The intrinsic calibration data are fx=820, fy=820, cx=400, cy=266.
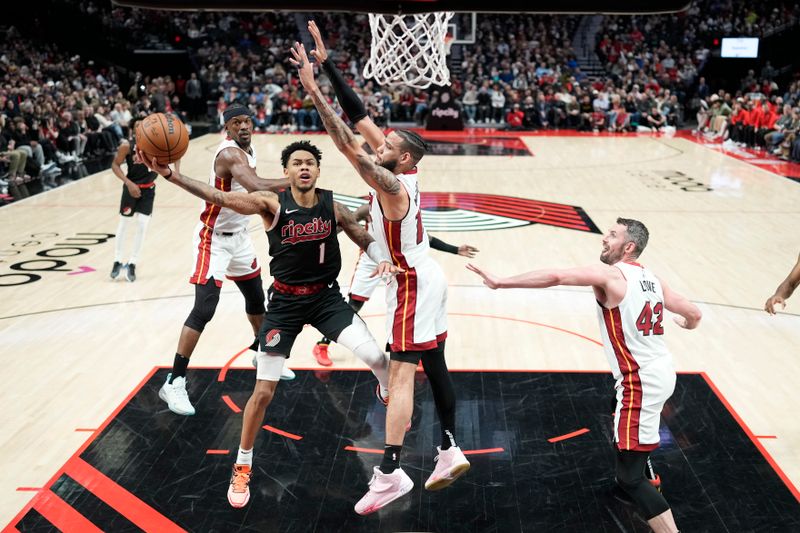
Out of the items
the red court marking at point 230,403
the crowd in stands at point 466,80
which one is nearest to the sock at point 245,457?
the red court marking at point 230,403

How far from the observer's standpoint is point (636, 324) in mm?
3666

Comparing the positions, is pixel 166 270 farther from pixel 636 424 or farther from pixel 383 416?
pixel 636 424

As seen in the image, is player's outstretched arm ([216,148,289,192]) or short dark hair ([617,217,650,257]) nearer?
short dark hair ([617,217,650,257])

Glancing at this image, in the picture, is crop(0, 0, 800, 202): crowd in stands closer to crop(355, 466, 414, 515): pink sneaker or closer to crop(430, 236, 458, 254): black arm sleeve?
crop(430, 236, 458, 254): black arm sleeve

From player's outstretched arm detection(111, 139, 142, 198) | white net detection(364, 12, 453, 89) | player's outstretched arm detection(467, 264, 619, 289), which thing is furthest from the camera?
white net detection(364, 12, 453, 89)

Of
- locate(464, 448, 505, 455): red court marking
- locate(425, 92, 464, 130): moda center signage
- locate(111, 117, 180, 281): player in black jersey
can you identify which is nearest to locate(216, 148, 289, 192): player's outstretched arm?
locate(464, 448, 505, 455): red court marking

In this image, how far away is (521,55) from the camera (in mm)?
25906

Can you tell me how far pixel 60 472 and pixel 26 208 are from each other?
7.97 metres

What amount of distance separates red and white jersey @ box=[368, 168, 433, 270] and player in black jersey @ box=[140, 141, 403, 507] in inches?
3.8

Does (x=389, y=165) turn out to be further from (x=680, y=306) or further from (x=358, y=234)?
(x=680, y=306)

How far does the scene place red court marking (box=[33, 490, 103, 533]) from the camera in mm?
3850

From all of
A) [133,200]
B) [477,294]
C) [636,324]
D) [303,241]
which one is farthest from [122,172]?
[636,324]

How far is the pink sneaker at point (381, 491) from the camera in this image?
3.90m

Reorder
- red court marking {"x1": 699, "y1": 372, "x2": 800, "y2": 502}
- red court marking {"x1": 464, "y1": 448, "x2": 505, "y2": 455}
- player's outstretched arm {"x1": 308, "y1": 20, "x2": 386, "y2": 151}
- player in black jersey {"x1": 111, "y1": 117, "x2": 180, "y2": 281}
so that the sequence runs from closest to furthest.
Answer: red court marking {"x1": 699, "y1": 372, "x2": 800, "y2": 502}
player's outstretched arm {"x1": 308, "y1": 20, "x2": 386, "y2": 151}
red court marking {"x1": 464, "y1": 448, "x2": 505, "y2": 455}
player in black jersey {"x1": 111, "y1": 117, "x2": 180, "y2": 281}
